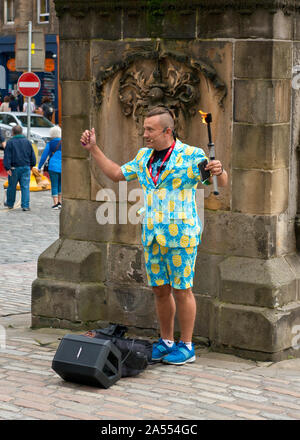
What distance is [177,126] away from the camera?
7434 mm

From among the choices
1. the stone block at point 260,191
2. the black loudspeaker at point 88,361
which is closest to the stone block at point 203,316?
the stone block at point 260,191

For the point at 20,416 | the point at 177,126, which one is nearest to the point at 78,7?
the point at 177,126

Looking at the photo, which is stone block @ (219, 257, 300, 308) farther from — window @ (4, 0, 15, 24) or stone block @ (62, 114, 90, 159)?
window @ (4, 0, 15, 24)

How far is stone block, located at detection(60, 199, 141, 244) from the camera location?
7.74m

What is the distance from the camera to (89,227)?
7941 millimetres

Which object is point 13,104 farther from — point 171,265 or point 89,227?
point 171,265

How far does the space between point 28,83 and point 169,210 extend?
14504 millimetres

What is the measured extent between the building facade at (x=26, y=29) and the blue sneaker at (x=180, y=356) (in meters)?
36.8

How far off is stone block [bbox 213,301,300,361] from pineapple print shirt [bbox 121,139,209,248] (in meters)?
0.70

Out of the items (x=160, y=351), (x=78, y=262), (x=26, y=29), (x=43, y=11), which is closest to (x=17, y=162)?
(x=78, y=262)

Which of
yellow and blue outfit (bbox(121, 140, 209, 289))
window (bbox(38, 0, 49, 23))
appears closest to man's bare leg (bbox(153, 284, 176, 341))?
yellow and blue outfit (bbox(121, 140, 209, 289))

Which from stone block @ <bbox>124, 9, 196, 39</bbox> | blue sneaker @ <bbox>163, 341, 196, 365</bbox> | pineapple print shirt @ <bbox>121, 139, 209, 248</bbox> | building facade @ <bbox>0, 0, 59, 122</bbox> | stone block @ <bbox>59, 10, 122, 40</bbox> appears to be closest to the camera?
pineapple print shirt @ <bbox>121, 139, 209, 248</bbox>
